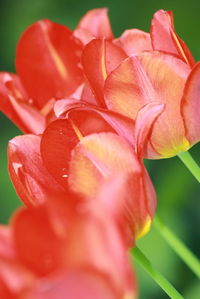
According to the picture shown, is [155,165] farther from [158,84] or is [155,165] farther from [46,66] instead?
[158,84]

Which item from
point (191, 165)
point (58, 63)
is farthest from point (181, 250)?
point (58, 63)

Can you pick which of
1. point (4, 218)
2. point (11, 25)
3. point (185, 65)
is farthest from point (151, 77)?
point (11, 25)

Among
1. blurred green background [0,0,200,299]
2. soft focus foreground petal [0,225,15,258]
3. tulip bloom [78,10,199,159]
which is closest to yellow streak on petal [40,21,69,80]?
tulip bloom [78,10,199,159]

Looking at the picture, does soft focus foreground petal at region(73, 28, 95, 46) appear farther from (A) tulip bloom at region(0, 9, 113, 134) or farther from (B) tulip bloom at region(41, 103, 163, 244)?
(B) tulip bloom at region(41, 103, 163, 244)

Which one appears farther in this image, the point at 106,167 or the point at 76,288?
the point at 106,167

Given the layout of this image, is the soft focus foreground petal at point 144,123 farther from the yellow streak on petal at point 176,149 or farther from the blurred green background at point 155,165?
the blurred green background at point 155,165

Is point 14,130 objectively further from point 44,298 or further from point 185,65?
point 44,298
